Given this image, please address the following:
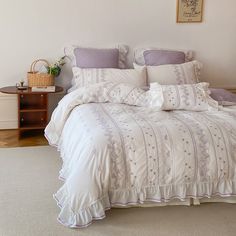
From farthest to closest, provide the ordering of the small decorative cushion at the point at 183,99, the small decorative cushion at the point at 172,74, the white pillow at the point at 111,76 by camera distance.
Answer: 1. the small decorative cushion at the point at 172,74
2. the white pillow at the point at 111,76
3. the small decorative cushion at the point at 183,99

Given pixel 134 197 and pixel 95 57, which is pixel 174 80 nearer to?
pixel 95 57

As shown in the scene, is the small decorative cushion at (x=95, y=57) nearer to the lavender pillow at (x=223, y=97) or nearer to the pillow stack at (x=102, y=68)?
the pillow stack at (x=102, y=68)

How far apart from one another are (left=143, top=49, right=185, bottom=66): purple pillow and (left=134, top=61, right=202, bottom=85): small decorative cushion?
0.71ft

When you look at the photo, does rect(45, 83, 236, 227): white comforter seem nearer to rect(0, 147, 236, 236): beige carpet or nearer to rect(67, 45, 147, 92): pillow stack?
rect(0, 147, 236, 236): beige carpet

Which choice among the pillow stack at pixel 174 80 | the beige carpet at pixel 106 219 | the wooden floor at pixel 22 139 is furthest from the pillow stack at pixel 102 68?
the beige carpet at pixel 106 219

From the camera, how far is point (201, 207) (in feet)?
8.21

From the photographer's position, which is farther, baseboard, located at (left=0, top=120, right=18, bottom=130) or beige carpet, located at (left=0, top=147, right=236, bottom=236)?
baseboard, located at (left=0, top=120, right=18, bottom=130)

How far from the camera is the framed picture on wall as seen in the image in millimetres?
4207

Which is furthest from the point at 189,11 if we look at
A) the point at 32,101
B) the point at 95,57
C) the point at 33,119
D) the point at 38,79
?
the point at 33,119

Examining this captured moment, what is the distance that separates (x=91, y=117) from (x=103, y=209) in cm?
73

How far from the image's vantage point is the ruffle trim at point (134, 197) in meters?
2.16

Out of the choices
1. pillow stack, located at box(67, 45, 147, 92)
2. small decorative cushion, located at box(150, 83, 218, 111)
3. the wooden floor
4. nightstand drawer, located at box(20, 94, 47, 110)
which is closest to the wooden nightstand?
Result: nightstand drawer, located at box(20, 94, 47, 110)

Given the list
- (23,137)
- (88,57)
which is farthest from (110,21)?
(23,137)

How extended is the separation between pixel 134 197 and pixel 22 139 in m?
1.97
